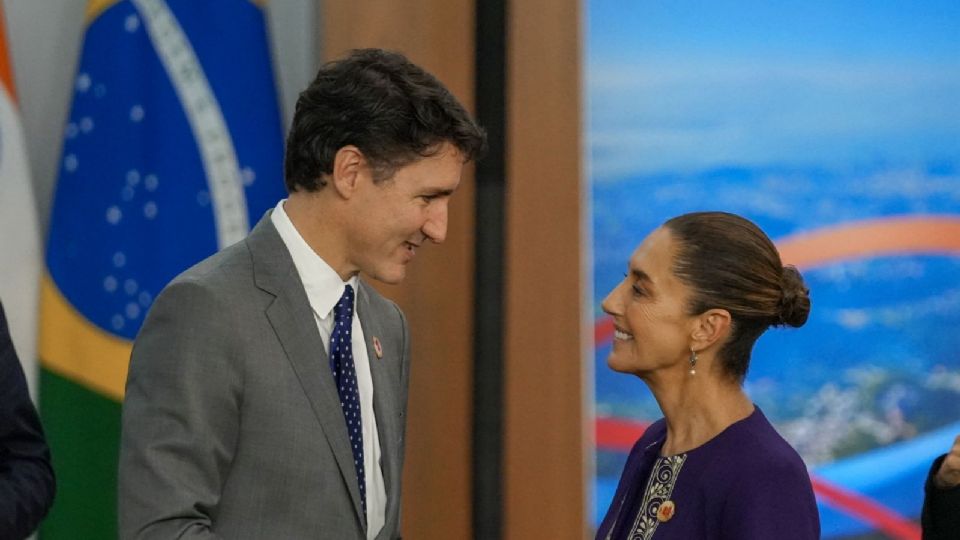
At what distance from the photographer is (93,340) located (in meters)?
3.23

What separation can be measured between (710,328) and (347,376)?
56 cm

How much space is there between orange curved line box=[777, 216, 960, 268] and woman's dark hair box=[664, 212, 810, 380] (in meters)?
1.57

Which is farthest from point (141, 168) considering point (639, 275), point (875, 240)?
point (875, 240)

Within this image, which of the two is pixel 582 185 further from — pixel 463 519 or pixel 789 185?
pixel 463 519

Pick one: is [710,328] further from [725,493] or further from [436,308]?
[436,308]

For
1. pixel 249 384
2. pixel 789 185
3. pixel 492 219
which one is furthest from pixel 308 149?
pixel 789 185

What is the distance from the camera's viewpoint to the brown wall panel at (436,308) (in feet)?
11.0

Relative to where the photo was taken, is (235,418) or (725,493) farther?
(725,493)

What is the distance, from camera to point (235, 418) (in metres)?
1.74

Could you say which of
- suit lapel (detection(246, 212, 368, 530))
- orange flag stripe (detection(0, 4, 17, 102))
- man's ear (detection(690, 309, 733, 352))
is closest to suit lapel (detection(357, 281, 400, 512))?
suit lapel (detection(246, 212, 368, 530))

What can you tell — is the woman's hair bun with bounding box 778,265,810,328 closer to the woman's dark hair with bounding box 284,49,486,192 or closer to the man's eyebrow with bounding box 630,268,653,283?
the man's eyebrow with bounding box 630,268,653,283

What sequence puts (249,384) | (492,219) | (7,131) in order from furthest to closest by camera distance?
1. (492,219)
2. (7,131)
3. (249,384)

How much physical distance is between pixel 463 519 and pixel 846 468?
41.8 inches

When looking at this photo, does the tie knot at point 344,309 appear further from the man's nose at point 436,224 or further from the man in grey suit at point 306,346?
the man's nose at point 436,224
